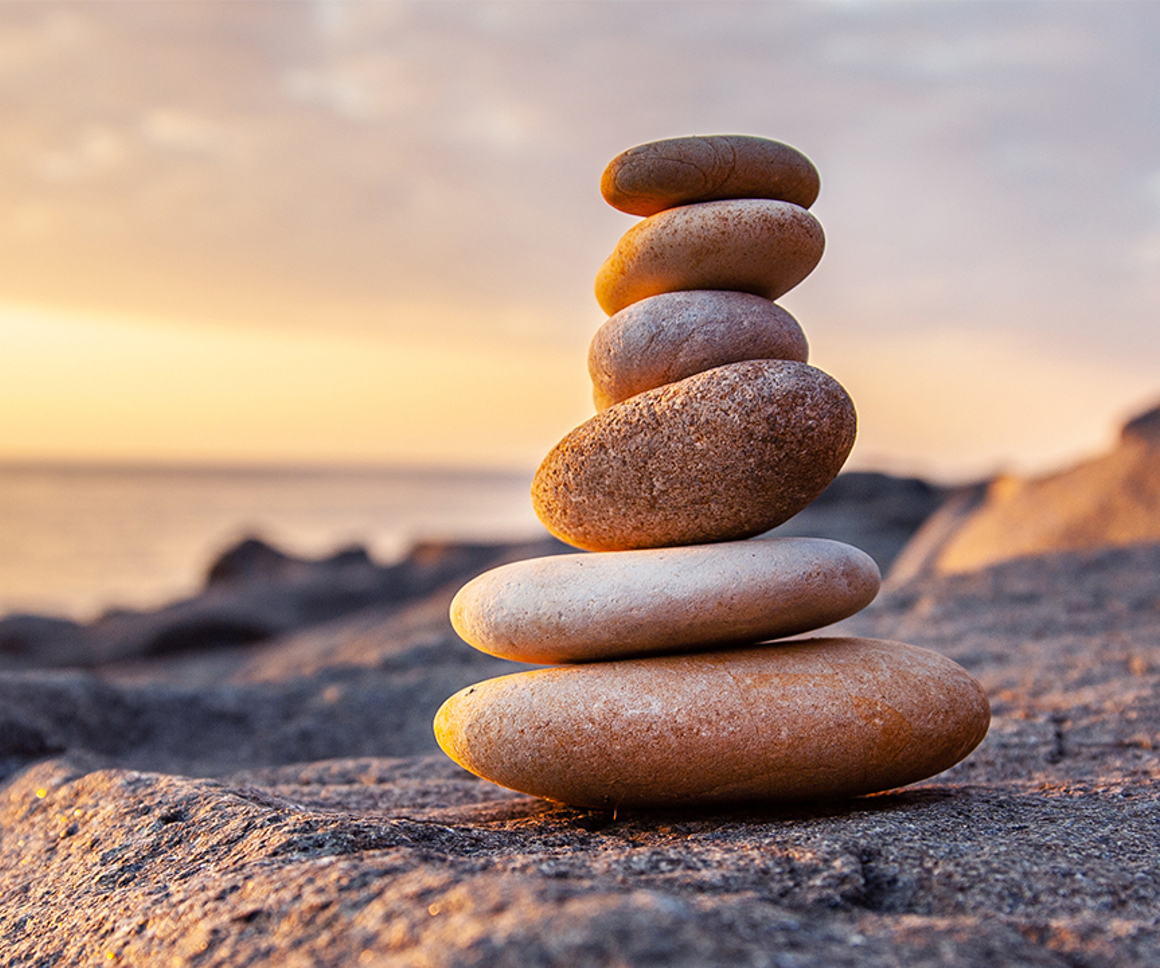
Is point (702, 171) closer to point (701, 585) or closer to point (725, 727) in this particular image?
point (701, 585)

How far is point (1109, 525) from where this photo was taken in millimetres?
8531

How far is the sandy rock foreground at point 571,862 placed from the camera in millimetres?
1566

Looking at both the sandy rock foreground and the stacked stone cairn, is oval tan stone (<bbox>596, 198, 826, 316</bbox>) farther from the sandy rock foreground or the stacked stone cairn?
the sandy rock foreground

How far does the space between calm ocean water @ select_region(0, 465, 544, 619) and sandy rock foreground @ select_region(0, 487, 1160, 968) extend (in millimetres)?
7102

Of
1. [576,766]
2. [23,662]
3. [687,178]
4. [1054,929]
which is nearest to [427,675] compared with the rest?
[576,766]

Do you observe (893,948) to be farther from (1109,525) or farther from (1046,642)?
(1109,525)

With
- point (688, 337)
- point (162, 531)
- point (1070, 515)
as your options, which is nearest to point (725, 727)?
point (688, 337)

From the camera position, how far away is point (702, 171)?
3.19 metres

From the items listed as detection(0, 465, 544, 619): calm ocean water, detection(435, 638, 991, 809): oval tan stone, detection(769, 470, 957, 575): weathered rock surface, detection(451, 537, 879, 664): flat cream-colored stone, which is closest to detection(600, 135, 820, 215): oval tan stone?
detection(451, 537, 879, 664): flat cream-colored stone

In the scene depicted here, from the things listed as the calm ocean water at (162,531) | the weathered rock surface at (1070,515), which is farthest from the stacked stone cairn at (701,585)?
the calm ocean water at (162,531)

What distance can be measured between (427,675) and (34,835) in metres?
2.99

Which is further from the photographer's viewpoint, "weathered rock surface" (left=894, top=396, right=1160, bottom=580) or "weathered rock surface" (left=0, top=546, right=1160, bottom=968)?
"weathered rock surface" (left=894, top=396, right=1160, bottom=580)

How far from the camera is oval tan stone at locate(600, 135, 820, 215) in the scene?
318 centimetres

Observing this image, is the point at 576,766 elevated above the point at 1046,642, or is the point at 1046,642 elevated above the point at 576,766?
the point at 576,766
